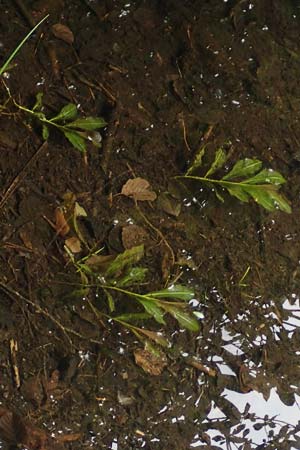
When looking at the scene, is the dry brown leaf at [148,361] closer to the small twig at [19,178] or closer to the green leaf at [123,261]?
the green leaf at [123,261]

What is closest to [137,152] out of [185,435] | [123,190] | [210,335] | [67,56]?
[123,190]

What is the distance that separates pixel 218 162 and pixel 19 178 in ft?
1.08

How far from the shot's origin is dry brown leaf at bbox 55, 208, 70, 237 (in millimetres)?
1228

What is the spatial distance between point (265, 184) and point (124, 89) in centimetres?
28

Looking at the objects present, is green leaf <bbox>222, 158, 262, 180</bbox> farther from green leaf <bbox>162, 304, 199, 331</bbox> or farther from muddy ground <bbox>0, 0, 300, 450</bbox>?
green leaf <bbox>162, 304, 199, 331</bbox>

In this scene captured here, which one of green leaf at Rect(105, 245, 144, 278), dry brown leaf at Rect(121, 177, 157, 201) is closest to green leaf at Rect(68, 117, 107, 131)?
dry brown leaf at Rect(121, 177, 157, 201)

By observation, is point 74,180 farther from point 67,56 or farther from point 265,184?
point 265,184

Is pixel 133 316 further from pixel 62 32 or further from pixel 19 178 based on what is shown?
pixel 62 32

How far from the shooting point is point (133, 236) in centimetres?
127

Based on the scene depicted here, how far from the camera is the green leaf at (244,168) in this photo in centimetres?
127

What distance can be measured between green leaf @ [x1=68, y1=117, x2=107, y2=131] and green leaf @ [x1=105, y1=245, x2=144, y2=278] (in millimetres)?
206

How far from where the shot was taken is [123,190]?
49.6 inches

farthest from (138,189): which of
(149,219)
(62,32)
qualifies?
(62,32)

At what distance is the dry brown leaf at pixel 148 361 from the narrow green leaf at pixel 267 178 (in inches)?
13.0
